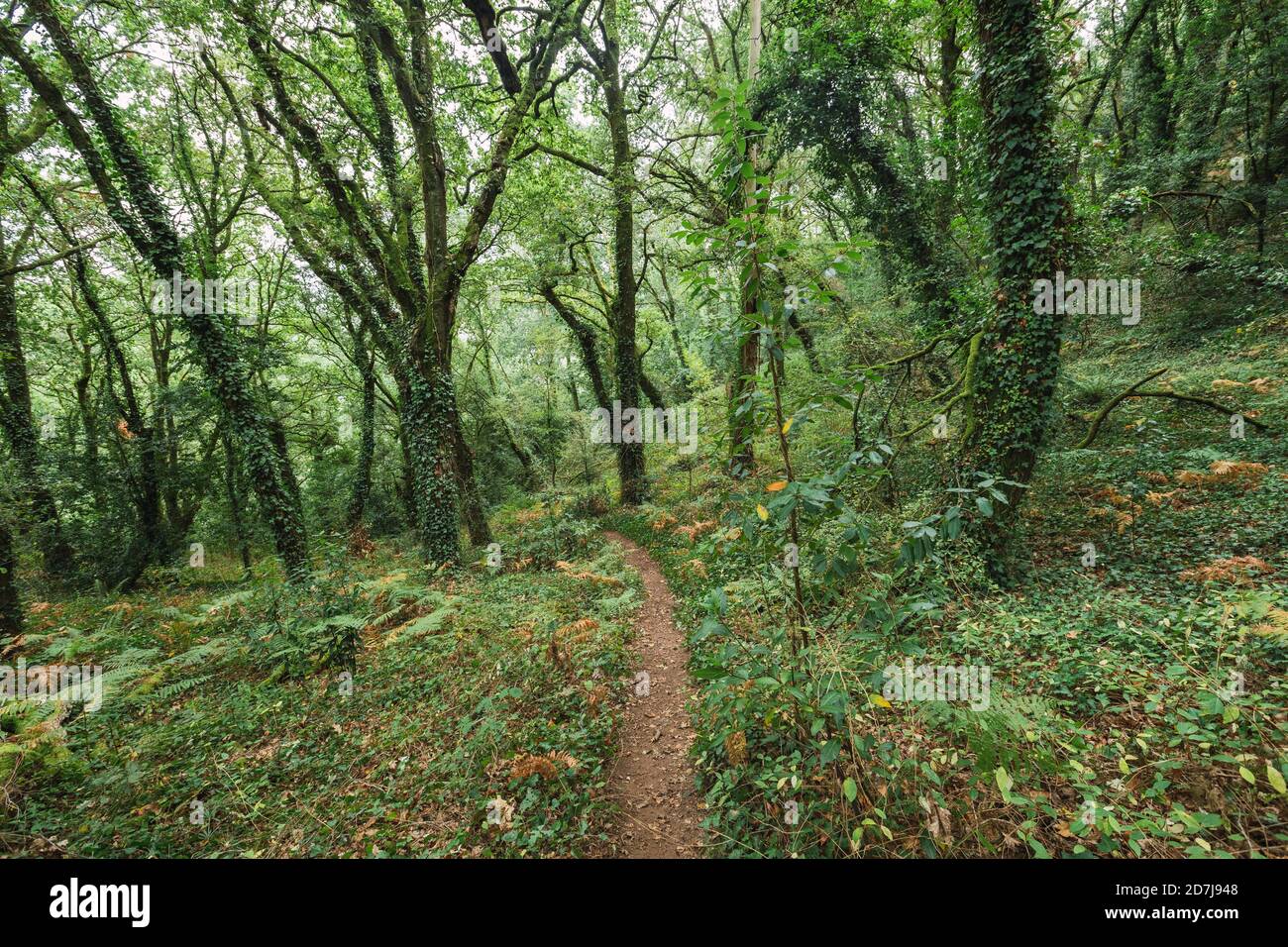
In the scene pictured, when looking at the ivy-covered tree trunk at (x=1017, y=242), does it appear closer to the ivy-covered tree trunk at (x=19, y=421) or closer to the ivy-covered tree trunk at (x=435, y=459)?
the ivy-covered tree trunk at (x=435, y=459)

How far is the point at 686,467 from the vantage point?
16.4 m

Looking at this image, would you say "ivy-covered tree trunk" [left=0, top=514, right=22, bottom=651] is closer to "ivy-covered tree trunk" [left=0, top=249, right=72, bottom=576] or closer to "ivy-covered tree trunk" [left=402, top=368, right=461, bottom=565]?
"ivy-covered tree trunk" [left=0, top=249, right=72, bottom=576]

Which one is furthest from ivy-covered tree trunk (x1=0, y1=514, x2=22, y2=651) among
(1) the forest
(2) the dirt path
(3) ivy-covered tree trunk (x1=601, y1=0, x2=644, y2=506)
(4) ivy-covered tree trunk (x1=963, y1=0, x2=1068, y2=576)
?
(4) ivy-covered tree trunk (x1=963, y1=0, x2=1068, y2=576)

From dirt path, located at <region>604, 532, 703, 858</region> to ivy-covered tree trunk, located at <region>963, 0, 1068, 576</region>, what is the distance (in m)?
4.41

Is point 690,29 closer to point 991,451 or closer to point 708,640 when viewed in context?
point 991,451

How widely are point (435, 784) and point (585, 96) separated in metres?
16.7

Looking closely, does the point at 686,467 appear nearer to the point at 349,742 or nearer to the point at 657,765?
the point at 657,765

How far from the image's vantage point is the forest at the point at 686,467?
3.22 meters

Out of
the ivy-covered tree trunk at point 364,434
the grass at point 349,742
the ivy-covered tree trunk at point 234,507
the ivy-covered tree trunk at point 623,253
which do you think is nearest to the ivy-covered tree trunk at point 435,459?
the grass at point 349,742

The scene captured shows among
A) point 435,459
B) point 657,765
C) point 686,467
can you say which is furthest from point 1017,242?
point 686,467

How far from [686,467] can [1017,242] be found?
451 inches

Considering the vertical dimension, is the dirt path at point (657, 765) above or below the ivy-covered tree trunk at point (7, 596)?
below

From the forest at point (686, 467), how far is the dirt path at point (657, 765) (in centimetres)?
4

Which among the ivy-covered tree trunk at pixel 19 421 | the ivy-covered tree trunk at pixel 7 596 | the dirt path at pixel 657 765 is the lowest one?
the dirt path at pixel 657 765
